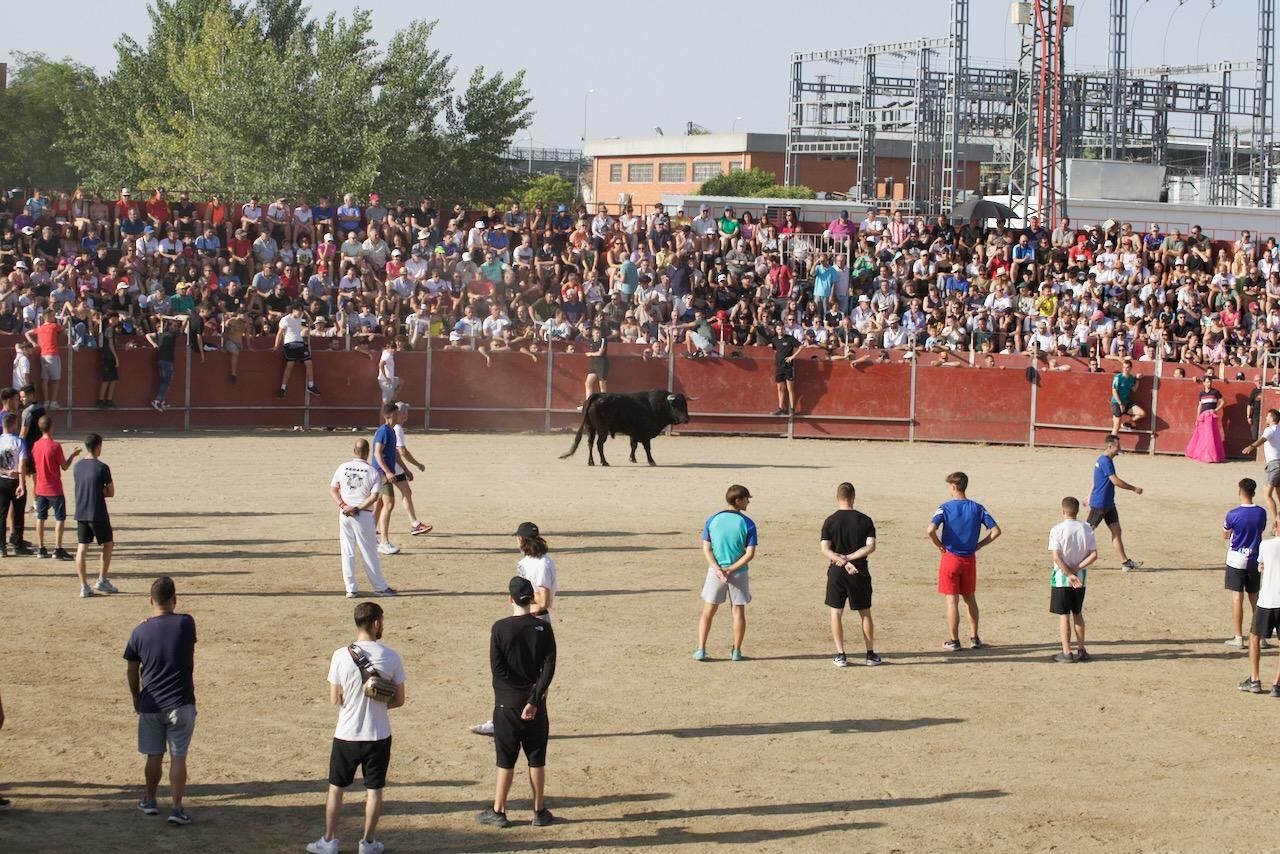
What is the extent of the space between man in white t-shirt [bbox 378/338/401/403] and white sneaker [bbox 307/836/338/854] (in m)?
21.9

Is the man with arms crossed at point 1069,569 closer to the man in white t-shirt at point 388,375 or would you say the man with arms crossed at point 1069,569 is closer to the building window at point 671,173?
the man in white t-shirt at point 388,375

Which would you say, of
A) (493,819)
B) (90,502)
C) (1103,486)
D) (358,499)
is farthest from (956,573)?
(90,502)

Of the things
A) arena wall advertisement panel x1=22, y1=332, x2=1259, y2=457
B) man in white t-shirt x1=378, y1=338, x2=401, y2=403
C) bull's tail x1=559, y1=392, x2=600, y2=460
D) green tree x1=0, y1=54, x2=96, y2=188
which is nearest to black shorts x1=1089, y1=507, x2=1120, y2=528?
bull's tail x1=559, y1=392, x2=600, y2=460

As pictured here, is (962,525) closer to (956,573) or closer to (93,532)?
(956,573)

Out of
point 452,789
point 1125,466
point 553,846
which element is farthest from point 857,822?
point 1125,466

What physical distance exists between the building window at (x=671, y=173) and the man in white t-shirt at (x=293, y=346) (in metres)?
63.5

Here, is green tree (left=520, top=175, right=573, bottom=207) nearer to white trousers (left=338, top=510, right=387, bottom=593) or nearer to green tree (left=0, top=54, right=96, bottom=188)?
green tree (left=0, top=54, right=96, bottom=188)

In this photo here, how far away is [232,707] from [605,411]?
15085 mm

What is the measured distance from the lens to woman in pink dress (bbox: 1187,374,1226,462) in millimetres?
28984

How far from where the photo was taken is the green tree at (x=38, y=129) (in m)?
80.3

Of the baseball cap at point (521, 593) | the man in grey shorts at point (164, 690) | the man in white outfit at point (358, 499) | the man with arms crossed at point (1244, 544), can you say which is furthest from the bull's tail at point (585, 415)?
the man in grey shorts at point (164, 690)

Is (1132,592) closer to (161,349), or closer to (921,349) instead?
(921,349)

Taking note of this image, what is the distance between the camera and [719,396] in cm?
3198

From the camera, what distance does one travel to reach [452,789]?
9.89 metres
